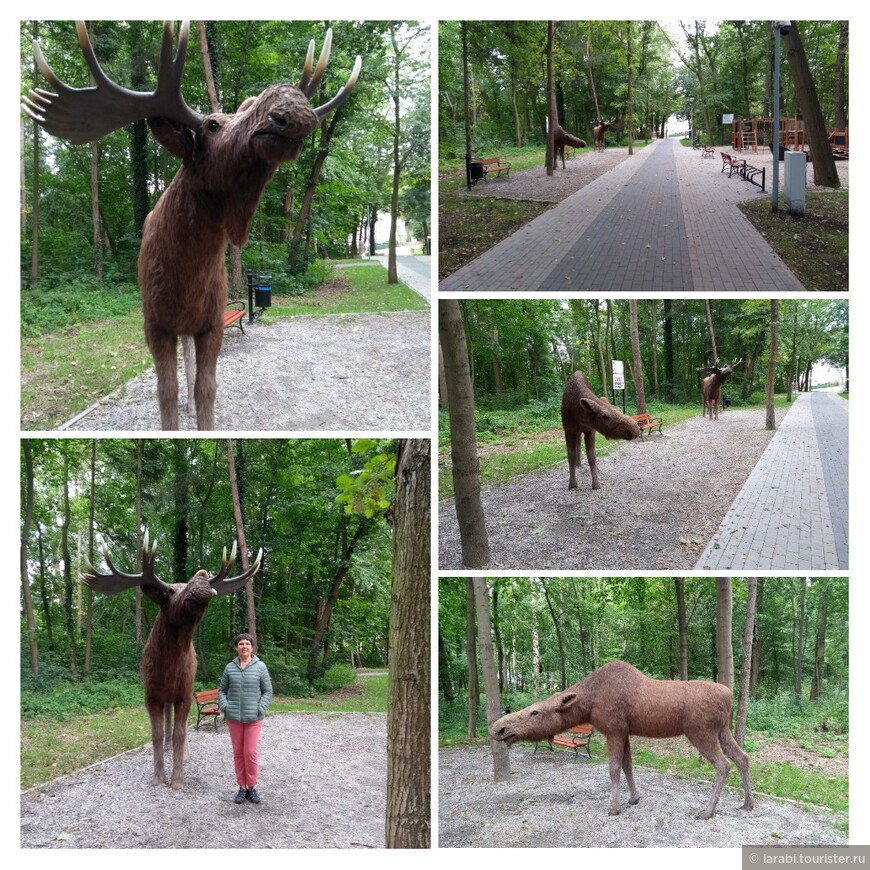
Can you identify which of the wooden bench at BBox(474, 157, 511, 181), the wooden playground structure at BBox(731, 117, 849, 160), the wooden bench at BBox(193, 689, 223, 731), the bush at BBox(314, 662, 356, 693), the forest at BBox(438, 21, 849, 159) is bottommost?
the bush at BBox(314, 662, 356, 693)

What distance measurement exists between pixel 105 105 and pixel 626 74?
3897 mm

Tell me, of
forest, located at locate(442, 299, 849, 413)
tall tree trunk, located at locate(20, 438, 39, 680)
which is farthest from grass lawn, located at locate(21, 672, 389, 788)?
forest, located at locate(442, 299, 849, 413)

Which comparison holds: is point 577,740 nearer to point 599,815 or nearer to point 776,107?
point 599,815

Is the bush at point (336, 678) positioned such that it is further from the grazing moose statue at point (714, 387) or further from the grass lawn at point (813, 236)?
the grass lawn at point (813, 236)

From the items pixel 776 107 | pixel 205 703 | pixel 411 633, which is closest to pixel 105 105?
pixel 411 633

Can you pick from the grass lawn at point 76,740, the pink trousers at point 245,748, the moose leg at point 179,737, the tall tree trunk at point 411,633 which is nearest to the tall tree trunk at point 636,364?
the tall tree trunk at point 411,633

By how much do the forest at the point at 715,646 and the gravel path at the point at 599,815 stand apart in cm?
19

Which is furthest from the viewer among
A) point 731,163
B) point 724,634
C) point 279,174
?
point 279,174

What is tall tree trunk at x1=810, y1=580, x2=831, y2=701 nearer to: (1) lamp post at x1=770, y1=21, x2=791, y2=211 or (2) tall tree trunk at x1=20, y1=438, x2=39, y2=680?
(1) lamp post at x1=770, y1=21, x2=791, y2=211

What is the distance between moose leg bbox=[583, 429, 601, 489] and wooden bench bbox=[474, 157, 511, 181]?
7.18ft

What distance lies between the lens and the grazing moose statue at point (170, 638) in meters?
4.38

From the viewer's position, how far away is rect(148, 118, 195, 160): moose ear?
10.6 feet

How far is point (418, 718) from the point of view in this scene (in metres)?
3.62

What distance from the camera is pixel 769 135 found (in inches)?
228
